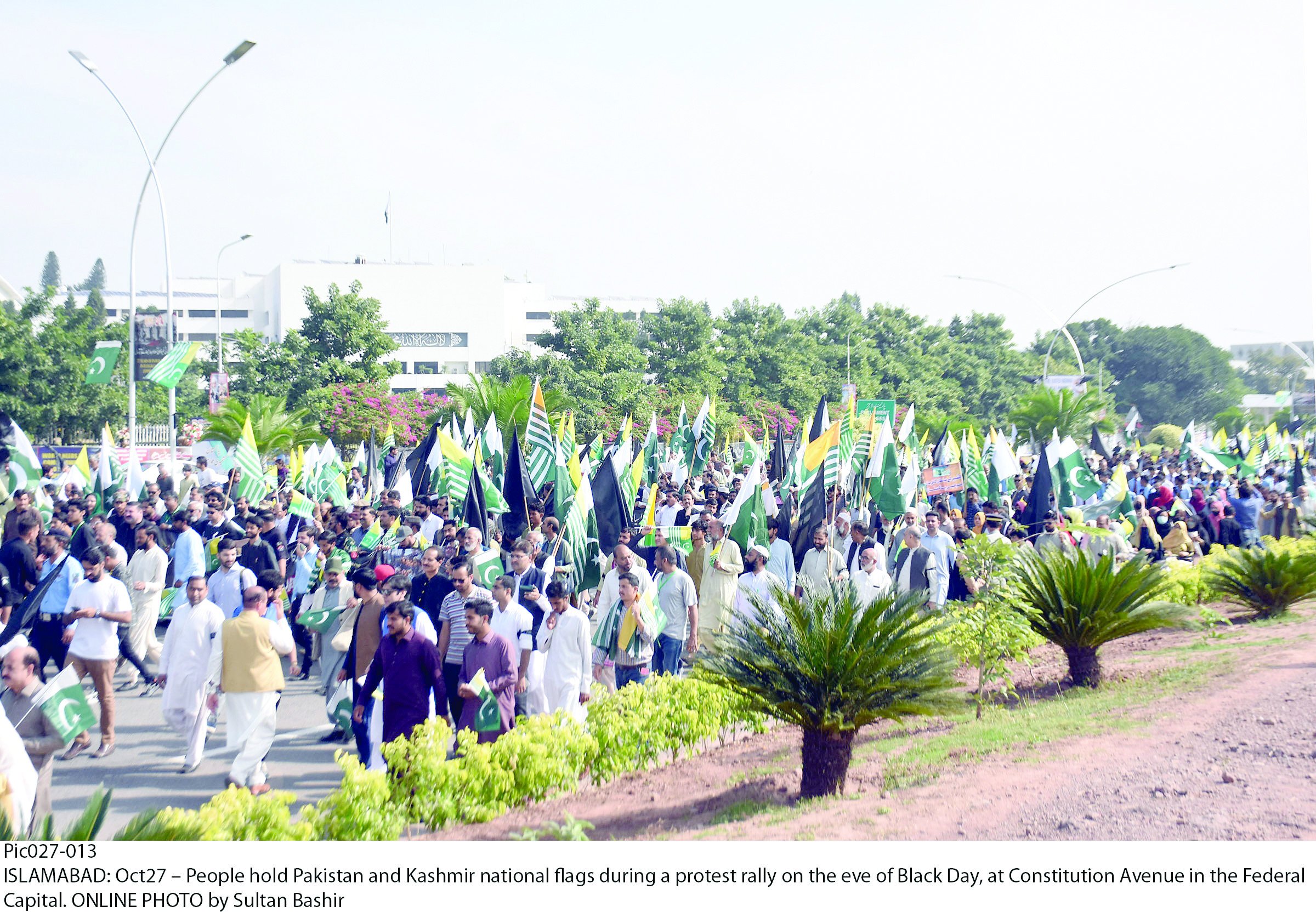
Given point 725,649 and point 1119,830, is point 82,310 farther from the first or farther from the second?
point 1119,830

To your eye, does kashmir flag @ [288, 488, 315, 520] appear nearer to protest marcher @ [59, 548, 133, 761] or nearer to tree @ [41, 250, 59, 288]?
protest marcher @ [59, 548, 133, 761]

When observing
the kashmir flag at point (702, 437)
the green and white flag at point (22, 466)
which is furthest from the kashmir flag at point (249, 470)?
the kashmir flag at point (702, 437)

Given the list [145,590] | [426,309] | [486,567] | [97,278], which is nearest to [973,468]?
[486,567]

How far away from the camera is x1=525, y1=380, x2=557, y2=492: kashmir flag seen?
12617mm

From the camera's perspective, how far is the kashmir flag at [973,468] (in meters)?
18.6

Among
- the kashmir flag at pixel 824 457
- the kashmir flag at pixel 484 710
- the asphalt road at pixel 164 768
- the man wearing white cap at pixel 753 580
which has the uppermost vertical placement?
the kashmir flag at pixel 824 457

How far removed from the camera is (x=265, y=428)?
28688mm

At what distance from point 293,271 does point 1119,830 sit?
8129 centimetres

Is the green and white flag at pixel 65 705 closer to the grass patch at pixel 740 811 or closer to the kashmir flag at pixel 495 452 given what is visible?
the grass patch at pixel 740 811

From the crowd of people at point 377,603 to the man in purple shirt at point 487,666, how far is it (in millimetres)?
12

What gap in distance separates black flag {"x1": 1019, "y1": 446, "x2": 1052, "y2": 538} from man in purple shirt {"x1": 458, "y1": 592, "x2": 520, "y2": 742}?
831cm

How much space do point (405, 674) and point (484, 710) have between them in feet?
1.80

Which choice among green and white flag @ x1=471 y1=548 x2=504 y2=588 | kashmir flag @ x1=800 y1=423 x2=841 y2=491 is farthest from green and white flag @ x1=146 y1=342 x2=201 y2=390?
green and white flag @ x1=471 y1=548 x2=504 y2=588

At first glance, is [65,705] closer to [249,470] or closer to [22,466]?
[249,470]
